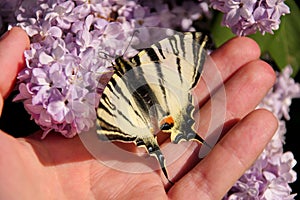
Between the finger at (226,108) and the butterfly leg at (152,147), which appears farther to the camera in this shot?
the finger at (226,108)

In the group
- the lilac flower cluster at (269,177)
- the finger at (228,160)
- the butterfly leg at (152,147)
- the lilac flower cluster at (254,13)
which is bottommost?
the lilac flower cluster at (269,177)

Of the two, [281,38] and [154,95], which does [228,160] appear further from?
[281,38]

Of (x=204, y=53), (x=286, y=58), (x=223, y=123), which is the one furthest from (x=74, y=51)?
(x=286, y=58)

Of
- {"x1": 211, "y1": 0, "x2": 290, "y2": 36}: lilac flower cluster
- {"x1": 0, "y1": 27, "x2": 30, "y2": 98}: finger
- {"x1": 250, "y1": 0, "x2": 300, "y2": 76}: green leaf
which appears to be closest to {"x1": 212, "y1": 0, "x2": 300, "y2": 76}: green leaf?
{"x1": 250, "y1": 0, "x2": 300, "y2": 76}: green leaf

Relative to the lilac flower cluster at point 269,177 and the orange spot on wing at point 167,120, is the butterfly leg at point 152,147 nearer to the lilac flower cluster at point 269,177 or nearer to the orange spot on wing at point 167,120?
the orange spot on wing at point 167,120

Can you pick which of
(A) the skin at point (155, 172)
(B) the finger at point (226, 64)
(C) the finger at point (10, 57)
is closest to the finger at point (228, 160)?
(A) the skin at point (155, 172)

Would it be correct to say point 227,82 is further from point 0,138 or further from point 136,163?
point 0,138
